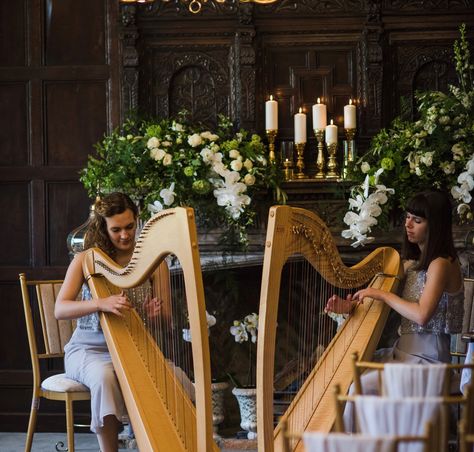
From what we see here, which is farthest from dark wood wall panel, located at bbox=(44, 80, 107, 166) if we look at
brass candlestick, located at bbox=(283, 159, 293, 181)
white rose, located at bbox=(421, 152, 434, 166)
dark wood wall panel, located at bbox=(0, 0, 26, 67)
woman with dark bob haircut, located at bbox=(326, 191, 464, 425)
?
woman with dark bob haircut, located at bbox=(326, 191, 464, 425)

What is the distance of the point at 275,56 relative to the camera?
6.10 meters

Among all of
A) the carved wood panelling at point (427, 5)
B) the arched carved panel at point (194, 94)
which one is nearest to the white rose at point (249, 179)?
the arched carved panel at point (194, 94)

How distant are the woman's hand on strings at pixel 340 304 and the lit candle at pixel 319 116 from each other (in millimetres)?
1746

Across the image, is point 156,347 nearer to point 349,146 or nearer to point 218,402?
point 218,402

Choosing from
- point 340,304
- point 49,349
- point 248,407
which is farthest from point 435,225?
point 49,349

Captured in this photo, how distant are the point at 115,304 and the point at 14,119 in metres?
2.65

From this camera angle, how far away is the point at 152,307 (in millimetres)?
3965

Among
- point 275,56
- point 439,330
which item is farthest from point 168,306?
point 275,56

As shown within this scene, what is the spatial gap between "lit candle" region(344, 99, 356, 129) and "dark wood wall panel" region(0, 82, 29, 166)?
6.29ft

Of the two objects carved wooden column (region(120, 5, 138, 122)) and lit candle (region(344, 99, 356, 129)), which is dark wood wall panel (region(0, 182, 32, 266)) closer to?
carved wooden column (region(120, 5, 138, 122))

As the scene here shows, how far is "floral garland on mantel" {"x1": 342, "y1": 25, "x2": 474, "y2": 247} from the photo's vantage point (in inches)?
210

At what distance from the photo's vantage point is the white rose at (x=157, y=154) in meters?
5.39

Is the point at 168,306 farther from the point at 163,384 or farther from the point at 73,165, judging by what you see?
the point at 73,165

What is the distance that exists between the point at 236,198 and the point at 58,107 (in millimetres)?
1485
